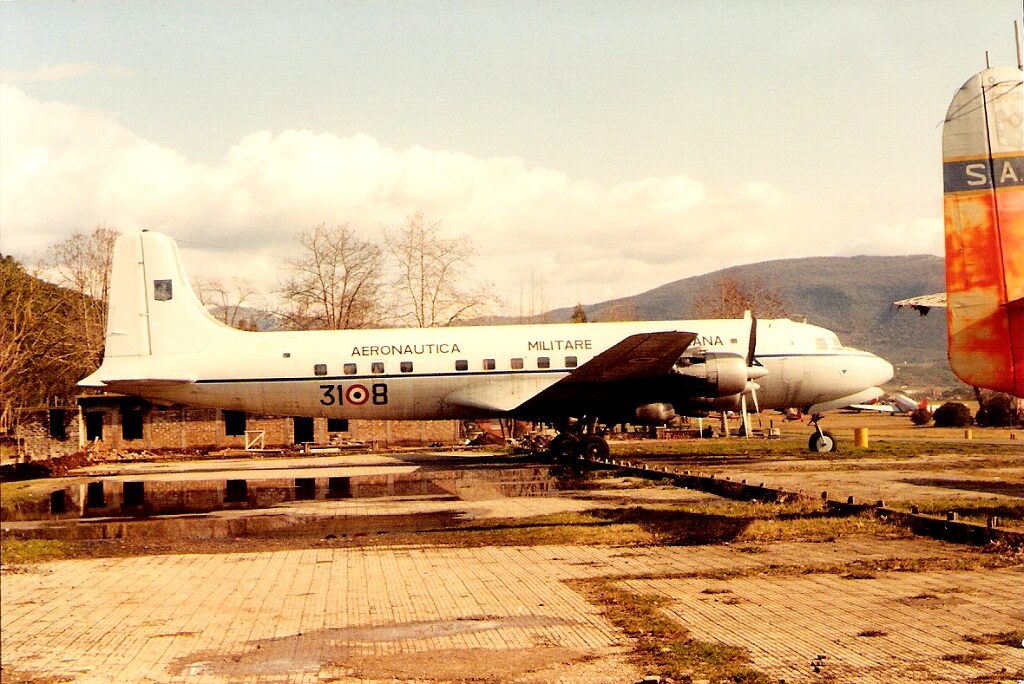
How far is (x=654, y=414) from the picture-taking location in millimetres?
26953

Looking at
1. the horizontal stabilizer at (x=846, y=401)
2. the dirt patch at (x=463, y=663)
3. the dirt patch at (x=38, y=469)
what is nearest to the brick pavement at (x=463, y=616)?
the dirt patch at (x=463, y=663)

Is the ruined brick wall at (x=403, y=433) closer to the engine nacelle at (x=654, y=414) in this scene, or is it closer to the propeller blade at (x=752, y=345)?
the engine nacelle at (x=654, y=414)

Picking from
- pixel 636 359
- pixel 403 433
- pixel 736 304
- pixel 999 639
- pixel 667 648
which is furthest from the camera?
pixel 736 304

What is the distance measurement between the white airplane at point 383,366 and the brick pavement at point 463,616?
48.9 feet

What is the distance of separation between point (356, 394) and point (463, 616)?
64.5ft

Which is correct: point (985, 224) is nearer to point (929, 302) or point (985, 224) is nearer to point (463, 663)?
point (463, 663)

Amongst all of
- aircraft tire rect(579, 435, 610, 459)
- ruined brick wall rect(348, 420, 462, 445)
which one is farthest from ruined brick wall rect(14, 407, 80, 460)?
aircraft tire rect(579, 435, 610, 459)

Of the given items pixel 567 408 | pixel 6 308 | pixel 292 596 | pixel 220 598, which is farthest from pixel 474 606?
pixel 6 308

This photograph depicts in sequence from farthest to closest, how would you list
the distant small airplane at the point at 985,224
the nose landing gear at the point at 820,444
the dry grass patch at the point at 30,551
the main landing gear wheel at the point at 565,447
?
the nose landing gear at the point at 820,444 → the main landing gear wheel at the point at 565,447 → the dry grass patch at the point at 30,551 → the distant small airplane at the point at 985,224

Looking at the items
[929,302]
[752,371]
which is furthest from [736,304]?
[929,302]

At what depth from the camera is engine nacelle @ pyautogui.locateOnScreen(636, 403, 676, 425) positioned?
88.3 ft

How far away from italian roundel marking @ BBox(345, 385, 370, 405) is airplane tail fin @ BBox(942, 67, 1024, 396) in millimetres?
20799

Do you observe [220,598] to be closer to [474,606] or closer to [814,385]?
[474,606]

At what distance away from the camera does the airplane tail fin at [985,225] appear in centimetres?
974
